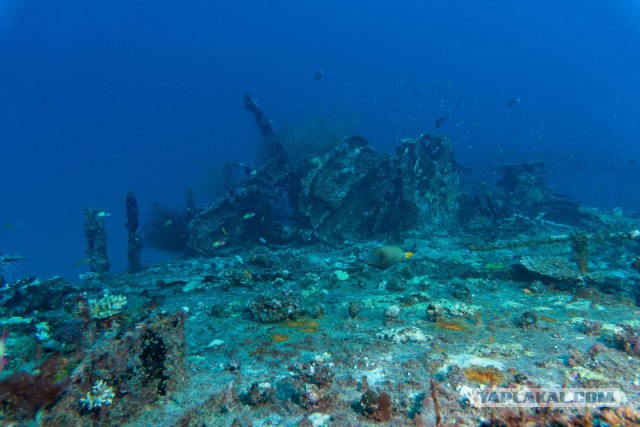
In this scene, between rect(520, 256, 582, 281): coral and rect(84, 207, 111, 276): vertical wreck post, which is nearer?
rect(520, 256, 582, 281): coral

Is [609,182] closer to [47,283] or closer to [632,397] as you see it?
[632,397]

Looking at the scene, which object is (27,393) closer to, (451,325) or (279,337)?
(279,337)

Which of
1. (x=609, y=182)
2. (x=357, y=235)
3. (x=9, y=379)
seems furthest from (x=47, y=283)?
(x=609, y=182)

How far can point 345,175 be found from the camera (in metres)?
13.3

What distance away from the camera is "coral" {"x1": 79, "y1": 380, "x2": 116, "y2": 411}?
2887 mm

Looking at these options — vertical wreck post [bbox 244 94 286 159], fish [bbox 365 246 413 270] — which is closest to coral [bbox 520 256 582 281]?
fish [bbox 365 246 413 270]

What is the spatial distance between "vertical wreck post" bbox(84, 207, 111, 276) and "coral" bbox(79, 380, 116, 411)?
1091 cm

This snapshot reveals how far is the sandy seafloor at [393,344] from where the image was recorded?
3312 mm

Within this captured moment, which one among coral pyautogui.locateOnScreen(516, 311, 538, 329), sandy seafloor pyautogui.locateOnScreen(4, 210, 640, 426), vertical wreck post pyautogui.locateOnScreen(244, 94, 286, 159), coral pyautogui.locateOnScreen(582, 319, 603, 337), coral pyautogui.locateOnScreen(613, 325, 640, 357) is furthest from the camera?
vertical wreck post pyautogui.locateOnScreen(244, 94, 286, 159)

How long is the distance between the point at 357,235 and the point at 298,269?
13.6 feet

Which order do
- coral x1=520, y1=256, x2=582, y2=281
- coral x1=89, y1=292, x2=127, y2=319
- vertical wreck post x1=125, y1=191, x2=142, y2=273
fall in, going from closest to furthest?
coral x1=89, y1=292, x2=127, y2=319 → coral x1=520, y1=256, x2=582, y2=281 → vertical wreck post x1=125, y1=191, x2=142, y2=273

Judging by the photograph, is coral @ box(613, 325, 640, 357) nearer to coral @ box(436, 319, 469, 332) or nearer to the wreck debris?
coral @ box(436, 319, 469, 332)

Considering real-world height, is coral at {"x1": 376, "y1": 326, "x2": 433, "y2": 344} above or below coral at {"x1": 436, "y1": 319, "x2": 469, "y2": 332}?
above

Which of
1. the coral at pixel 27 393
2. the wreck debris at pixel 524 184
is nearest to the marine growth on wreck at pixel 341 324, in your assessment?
the coral at pixel 27 393
